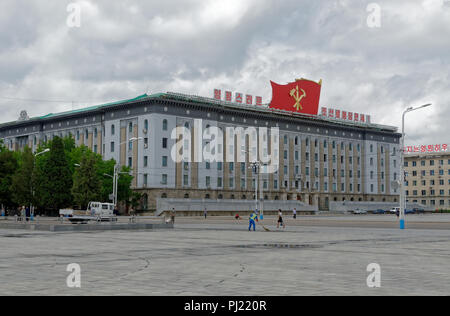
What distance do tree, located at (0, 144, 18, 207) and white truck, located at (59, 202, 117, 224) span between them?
21.5 meters

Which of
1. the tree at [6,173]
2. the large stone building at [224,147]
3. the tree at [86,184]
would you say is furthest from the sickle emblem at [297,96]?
the tree at [6,173]

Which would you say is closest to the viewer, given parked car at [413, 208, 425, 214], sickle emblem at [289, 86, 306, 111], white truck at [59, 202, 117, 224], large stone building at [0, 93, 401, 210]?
white truck at [59, 202, 117, 224]

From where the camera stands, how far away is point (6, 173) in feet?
252

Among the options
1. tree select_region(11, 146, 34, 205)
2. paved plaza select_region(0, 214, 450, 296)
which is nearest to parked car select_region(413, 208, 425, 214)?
tree select_region(11, 146, 34, 205)

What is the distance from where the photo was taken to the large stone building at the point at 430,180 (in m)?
147

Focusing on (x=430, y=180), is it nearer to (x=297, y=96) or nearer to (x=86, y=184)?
(x=297, y=96)

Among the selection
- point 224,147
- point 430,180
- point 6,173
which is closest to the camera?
point 6,173

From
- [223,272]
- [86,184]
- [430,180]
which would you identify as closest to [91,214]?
[86,184]

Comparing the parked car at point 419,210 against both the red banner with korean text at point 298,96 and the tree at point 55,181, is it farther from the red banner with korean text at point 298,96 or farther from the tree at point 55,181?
the tree at point 55,181

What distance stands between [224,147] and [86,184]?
3144cm

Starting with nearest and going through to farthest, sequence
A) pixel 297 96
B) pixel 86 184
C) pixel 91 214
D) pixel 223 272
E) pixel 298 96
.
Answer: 1. pixel 223 272
2. pixel 91 214
3. pixel 86 184
4. pixel 297 96
5. pixel 298 96

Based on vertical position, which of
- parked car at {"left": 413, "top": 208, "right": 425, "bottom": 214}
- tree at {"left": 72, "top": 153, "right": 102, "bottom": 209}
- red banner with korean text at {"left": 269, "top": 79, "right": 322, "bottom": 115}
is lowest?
parked car at {"left": 413, "top": 208, "right": 425, "bottom": 214}

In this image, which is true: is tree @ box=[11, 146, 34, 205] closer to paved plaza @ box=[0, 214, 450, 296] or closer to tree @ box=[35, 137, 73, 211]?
tree @ box=[35, 137, 73, 211]

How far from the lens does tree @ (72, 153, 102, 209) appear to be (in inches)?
2820
